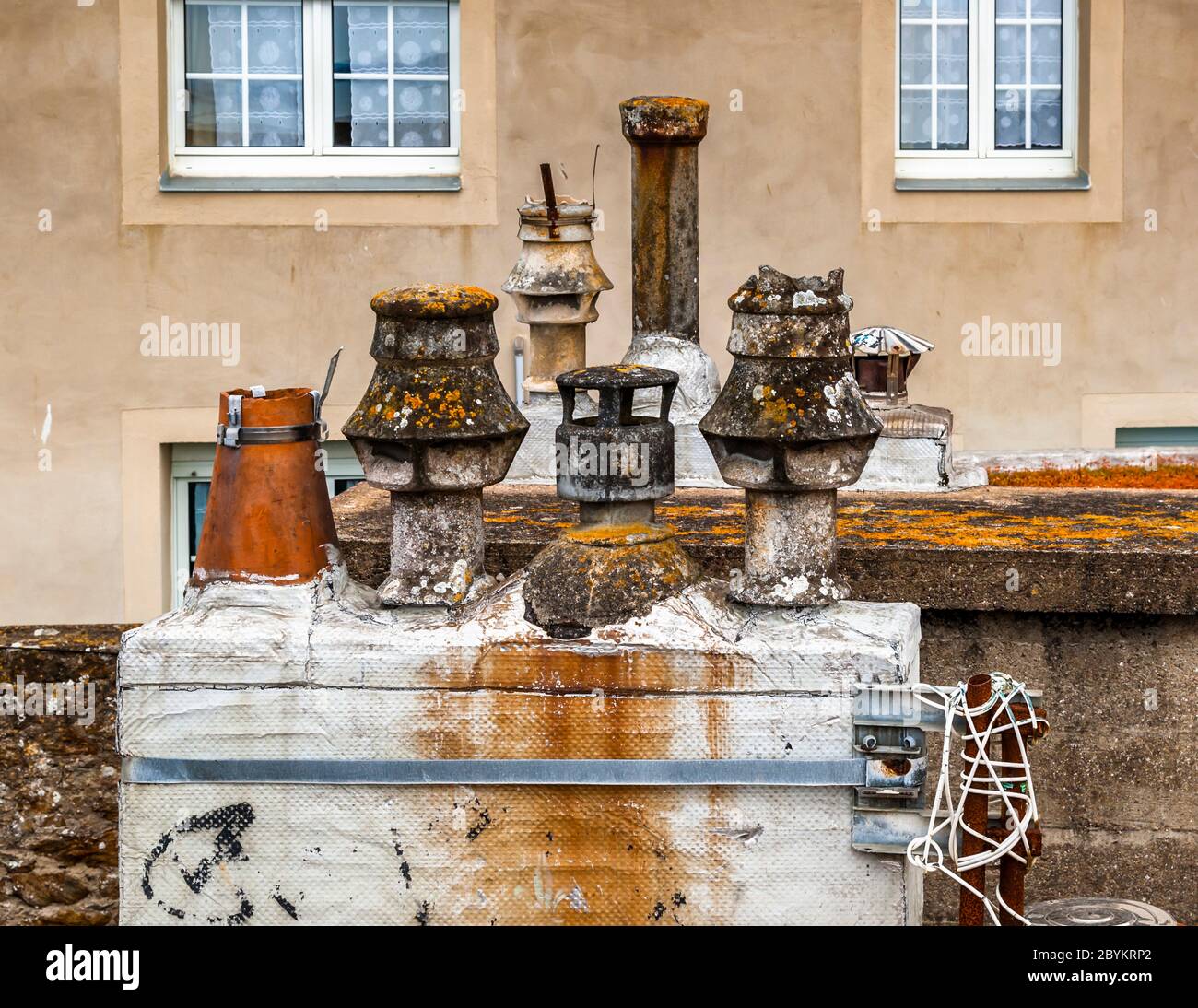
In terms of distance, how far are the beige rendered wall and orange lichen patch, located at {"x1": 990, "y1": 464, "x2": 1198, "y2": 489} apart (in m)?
2.97

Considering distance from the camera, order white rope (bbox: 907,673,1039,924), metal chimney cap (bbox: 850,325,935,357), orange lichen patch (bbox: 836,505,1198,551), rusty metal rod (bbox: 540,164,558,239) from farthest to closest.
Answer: metal chimney cap (bbox: 850,325,935,357) → rusty metal rod (bbox: 540,164,558,239) → orange lichen patch (bbox: 836,505,1198,551) → white rope (bbox: 907,673,1039,924)

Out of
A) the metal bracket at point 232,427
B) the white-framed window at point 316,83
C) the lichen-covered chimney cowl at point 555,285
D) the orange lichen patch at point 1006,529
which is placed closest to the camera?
the metal bracket at point 232,427

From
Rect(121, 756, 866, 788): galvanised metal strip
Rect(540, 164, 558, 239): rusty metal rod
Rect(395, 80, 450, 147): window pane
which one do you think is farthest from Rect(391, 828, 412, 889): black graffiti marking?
Rect(395, 80, 450, 147): window pane

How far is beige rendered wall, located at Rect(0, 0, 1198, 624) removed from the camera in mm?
10828

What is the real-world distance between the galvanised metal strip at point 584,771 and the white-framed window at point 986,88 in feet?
25.3

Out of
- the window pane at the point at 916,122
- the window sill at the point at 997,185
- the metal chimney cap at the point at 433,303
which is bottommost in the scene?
the metal chimney cap at the point at 433,303

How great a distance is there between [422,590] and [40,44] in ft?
24.5

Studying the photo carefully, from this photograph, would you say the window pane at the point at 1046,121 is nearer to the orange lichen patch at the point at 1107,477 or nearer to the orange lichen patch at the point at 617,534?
the orange lichen patch at the point at 1107,477

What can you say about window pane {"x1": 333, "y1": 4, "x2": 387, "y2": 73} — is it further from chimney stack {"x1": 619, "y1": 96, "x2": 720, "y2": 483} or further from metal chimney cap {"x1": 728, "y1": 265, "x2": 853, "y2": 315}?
metal chimney cap {"x1": 728, "y1": 265, "x2": 853, "y2": 315}

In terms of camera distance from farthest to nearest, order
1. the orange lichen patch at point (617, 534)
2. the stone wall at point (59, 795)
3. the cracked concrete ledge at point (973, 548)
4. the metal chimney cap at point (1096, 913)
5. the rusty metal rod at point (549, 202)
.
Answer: the rusty metal rod at point (549, 202) → the stone wall at point (59, 795) → the cracked concrete ledge at point (973, 548) → the metal chimney cap at point (1096, 913) → the orange lichen patch at point (617, 534)

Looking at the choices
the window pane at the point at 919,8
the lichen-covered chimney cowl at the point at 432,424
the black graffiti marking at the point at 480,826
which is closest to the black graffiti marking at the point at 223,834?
the black graffiti marking at the point at 480,826

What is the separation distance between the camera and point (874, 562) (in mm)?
5363

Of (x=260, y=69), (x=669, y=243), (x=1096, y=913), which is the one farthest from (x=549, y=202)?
(x=260, y=69)

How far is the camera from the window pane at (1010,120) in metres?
11.3
